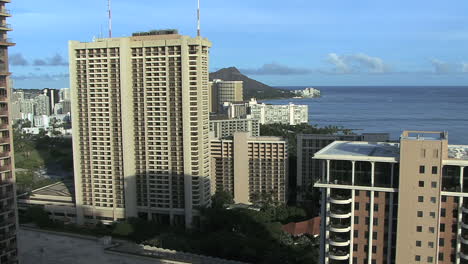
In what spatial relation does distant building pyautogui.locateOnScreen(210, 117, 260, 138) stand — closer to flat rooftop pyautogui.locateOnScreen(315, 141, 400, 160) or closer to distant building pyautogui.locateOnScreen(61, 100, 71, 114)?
flat rooftop pyautogui.locateOnScreen(315, 141, 400, 160)

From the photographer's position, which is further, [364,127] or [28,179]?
[364,127]

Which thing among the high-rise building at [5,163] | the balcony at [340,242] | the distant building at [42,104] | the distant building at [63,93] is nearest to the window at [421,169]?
the balcony at [340,242]

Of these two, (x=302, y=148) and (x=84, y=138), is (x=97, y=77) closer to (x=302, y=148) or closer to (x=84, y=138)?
(x=84, y=138)

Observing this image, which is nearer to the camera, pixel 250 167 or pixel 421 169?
pixel 421 169

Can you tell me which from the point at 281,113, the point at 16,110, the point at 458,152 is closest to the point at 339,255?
the point at 458,152

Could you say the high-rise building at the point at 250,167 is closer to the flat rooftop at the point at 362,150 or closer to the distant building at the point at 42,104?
the flat rooftop at the point at 362,150

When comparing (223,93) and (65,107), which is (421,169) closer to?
(223,93)

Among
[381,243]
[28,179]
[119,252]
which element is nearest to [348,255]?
[381,243]
